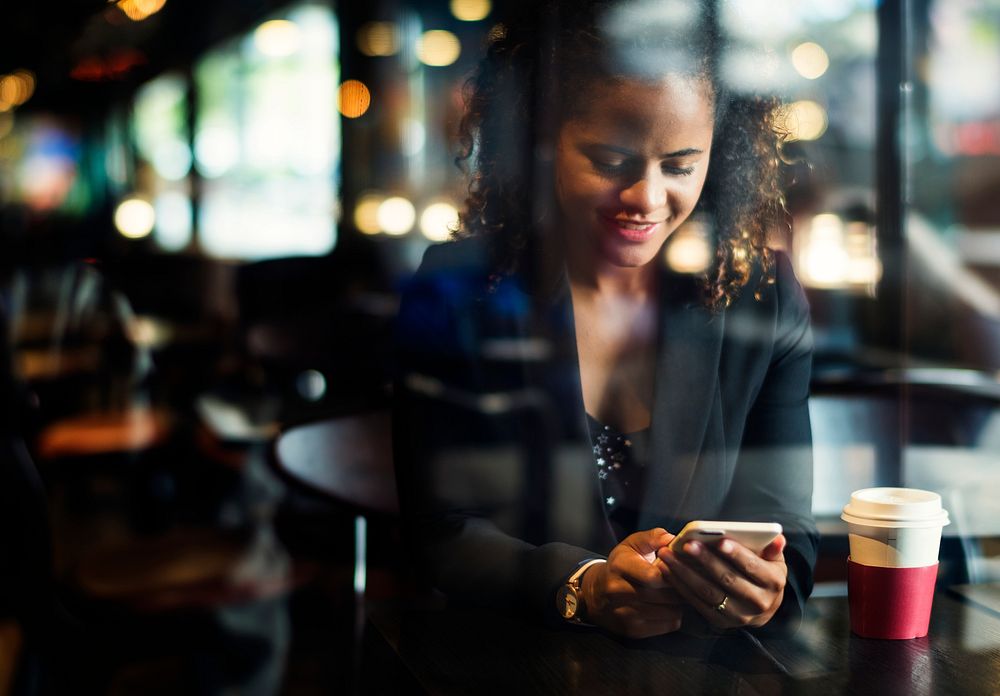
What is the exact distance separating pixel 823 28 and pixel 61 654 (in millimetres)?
1581

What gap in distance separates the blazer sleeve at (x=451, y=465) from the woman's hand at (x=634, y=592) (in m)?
0.03

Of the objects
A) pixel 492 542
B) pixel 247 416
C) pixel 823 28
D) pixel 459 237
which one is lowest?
pixel 247 416

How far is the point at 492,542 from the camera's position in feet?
2.64

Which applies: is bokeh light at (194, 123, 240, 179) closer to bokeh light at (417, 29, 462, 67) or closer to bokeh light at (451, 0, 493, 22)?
bokeh light at (417, 29, 462, 67)

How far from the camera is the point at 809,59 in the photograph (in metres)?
0.87

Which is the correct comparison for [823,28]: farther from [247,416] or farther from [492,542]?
[247,416]

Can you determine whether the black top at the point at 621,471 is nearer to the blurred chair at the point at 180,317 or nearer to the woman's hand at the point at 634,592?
the woman's hand at the point at 634,592

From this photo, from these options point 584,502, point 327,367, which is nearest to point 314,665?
point 327,367

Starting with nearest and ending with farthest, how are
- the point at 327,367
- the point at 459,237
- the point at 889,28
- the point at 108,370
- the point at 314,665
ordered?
the point at 459,237 → the point at 889,28 → the point at 314,665 → the point at 327,367 → the point at 108,370

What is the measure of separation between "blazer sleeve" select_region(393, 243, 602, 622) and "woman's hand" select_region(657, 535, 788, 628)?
90mm

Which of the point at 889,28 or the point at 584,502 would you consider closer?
the point at 584,502

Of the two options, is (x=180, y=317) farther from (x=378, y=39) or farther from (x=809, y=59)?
(x=809, y=59)

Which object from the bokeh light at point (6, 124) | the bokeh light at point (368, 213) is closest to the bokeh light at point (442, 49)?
the bokeh light at point (368, 213)

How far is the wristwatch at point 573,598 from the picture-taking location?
750 mm
